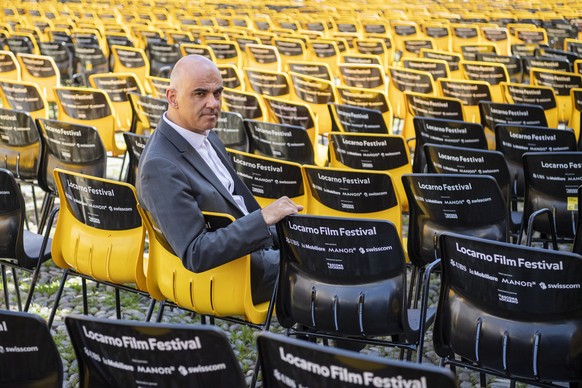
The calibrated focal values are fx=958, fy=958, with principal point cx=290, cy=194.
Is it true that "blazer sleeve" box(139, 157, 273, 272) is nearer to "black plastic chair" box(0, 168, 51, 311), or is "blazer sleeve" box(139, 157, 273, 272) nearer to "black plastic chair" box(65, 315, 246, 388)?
"black plastic chair" box(0, 168, 51, 311)

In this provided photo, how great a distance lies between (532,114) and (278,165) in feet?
9.95

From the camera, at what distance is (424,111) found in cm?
826

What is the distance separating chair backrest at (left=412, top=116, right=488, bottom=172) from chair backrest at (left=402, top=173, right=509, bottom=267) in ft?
6.23

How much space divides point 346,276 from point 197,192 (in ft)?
2.67

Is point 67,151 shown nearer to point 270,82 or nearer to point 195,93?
point 195,93

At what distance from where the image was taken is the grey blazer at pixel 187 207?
4062mm

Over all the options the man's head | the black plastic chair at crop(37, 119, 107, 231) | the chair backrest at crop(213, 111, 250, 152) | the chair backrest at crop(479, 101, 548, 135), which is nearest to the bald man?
the man's head

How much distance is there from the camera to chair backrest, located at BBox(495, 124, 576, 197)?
21.1ft

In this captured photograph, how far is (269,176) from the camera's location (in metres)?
5.45

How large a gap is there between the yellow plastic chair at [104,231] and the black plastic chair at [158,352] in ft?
5.90

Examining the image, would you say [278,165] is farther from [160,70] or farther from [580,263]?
[160,70]

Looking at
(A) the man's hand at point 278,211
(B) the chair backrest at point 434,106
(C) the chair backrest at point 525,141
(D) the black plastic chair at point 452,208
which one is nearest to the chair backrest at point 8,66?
(B) the chair backrest at point 434,106

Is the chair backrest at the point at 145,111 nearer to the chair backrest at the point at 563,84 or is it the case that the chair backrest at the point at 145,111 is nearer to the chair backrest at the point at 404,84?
the chair backrest at the point at 404,84

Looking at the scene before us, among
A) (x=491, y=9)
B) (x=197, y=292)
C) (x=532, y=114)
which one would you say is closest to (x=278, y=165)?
(x=197, y=292)
